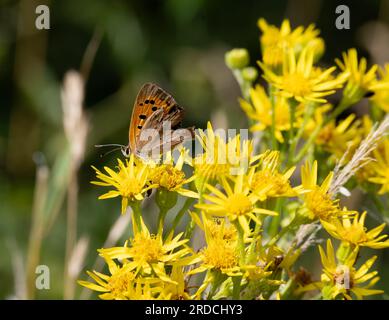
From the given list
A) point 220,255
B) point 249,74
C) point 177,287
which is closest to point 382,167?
point 249,74

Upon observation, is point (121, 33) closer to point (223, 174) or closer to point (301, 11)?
point (301, 11)

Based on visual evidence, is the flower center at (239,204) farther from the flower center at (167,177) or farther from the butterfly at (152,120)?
the butterfly at (152,120)

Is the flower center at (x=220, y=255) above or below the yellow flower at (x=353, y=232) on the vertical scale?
below

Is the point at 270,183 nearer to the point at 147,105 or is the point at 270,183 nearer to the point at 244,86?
the point at 147,105

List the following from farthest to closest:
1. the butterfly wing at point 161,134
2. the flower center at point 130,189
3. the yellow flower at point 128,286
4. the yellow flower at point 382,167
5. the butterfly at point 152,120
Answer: the yellow flower at point 382,167
the butterfly at point 152,120
the butterfly wing at point 161,134
the flower center at point 130,189
the yellow flower at point 128,286

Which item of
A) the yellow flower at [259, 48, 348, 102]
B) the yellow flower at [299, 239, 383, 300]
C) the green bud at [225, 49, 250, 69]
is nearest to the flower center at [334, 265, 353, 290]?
the yellow flower at [299, 239, 383, 300]

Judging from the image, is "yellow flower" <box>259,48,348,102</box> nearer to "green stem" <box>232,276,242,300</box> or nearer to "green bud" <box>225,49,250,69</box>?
"green bud" <box>225,49,250,69</box>

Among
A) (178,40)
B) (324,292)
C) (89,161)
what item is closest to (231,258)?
(324,292)

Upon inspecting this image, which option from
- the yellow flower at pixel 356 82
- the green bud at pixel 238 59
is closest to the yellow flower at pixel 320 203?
the yellow flower at pixel 356 82
